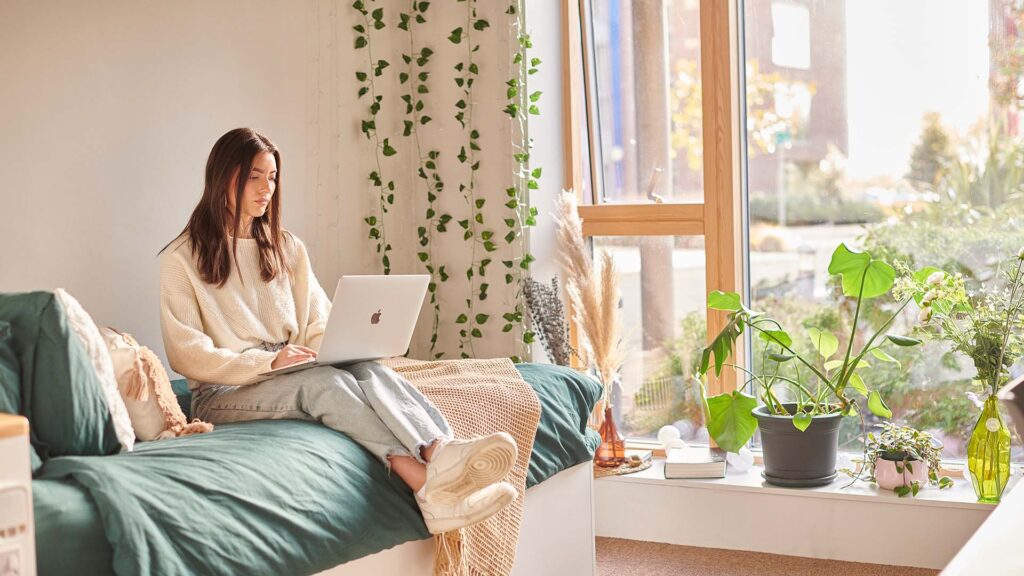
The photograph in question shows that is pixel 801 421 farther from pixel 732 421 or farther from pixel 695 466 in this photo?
pixel 695 466

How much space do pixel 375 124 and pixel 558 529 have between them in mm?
1649

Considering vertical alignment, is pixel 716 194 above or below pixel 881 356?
above

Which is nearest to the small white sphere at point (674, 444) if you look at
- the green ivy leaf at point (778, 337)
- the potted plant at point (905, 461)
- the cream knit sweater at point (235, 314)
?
the green ivy leaf at point (778, 337)

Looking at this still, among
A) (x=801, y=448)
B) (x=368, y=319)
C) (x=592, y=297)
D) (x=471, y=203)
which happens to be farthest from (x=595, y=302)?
(x=368, y=319)

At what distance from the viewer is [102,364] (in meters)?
1.99

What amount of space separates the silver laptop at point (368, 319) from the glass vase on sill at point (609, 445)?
1210mm

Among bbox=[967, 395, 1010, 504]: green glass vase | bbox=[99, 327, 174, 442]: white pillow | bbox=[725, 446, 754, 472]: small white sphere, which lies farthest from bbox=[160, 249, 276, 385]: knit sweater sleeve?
bbox=[967, 395, 1010, 504]: green glass vase

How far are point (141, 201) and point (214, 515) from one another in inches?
55.6

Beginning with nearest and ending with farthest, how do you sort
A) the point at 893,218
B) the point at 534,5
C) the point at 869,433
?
1. the point at 869,433
2. the point at 893,218
3. the point at 534,5

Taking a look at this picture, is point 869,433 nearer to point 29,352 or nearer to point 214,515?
point 214,515

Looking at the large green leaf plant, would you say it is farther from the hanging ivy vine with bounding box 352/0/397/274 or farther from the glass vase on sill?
the hanging ivy vine with bounding box 352/0/397/274

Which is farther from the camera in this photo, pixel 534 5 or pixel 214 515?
pixel 534 5

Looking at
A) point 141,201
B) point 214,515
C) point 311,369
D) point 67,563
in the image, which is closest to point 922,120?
point 311,369

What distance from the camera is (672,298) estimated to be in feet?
12.5
